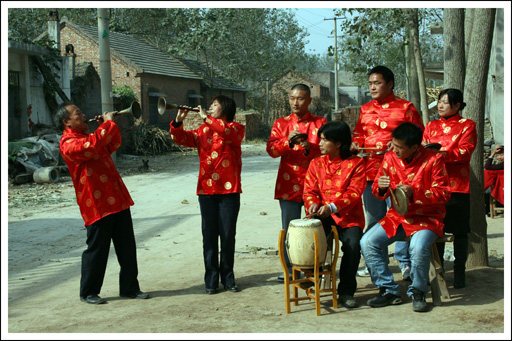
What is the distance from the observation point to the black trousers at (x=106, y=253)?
5488 millimetres

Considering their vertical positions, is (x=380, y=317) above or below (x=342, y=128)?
below

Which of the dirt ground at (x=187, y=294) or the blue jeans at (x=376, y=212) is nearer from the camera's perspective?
the dirt ground at (x=187, y=294)

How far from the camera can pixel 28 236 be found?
8812mm

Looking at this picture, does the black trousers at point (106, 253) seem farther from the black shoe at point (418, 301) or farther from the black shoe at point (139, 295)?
the black shoe at point (418, 301)

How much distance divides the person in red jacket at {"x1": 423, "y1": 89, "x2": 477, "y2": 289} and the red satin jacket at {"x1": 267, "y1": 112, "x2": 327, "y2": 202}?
1.19 m

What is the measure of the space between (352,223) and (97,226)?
7.78ft

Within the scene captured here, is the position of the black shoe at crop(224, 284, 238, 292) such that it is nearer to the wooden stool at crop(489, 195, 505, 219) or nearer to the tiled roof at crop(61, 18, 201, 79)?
the wooden stool at crop(489, 195, 505, 219)

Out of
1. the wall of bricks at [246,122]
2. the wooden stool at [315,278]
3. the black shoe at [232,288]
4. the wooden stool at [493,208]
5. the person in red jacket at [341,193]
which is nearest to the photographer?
the wooden stool at [315,278]

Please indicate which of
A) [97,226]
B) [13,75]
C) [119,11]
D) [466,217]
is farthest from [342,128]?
[119,11]

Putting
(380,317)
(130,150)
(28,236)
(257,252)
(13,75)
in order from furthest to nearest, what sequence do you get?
(130,150)
(13,75)
(28,236)
(257,252)
(380,317)

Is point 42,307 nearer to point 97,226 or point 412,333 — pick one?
point 97,226

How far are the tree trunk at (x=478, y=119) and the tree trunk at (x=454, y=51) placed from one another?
0.34 metres

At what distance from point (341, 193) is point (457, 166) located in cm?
126

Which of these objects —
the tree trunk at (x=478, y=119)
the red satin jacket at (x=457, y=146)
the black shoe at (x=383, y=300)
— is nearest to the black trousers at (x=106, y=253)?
the black shoe at (x=383, y=300)
